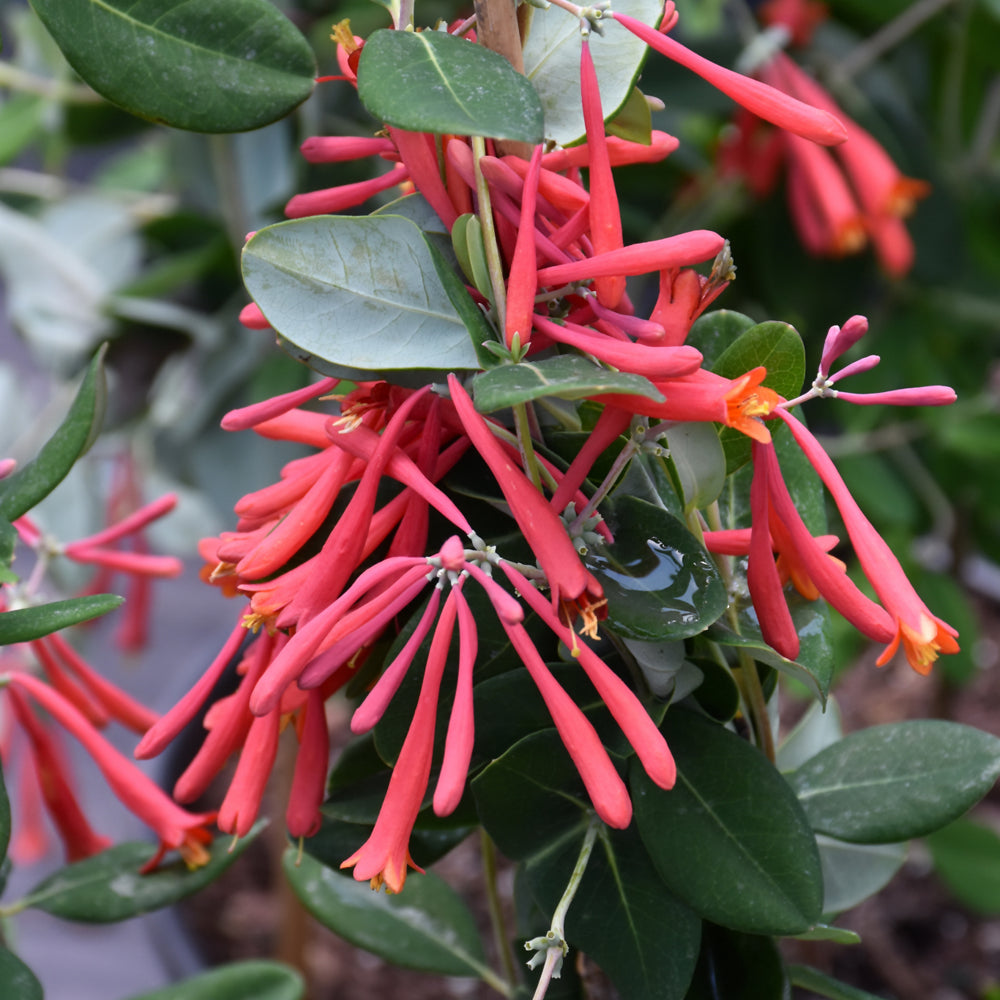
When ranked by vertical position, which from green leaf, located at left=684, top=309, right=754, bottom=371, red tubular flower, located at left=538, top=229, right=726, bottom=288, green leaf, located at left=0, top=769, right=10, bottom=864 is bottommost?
green leaf, located at left=0, top=769, right=10, bottom=864

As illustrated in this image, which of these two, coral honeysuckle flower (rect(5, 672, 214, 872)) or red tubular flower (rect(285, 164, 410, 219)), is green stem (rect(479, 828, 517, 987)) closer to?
coral honeysuckle flower (rect(5, 672, 214, 872))

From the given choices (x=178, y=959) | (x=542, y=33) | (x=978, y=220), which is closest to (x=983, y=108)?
(x=978, y=220)

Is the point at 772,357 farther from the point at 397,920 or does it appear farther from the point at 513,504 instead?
the point at 397,920

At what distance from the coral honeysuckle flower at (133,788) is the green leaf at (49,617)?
84 millimetres

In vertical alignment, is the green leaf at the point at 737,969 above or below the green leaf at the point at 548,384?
below

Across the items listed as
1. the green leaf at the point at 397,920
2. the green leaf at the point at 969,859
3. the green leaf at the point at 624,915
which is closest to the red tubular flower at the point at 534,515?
the green leaf at the point at 624,915

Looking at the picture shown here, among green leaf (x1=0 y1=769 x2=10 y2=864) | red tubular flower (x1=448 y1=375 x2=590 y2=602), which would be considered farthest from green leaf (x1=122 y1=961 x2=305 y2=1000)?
red tubular flower (x1=448 y1=375 x2=590 y2=602)

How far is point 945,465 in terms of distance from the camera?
78cm

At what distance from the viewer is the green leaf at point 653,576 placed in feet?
0.75

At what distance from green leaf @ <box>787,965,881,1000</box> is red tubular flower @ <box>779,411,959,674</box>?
12 cm

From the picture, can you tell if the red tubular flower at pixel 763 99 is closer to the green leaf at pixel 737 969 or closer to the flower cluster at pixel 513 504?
the flower cluster at pixel 513 504

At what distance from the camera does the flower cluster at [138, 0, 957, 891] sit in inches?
8.3

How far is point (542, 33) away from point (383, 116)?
0.26ft

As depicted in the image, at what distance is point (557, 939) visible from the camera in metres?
0.24
